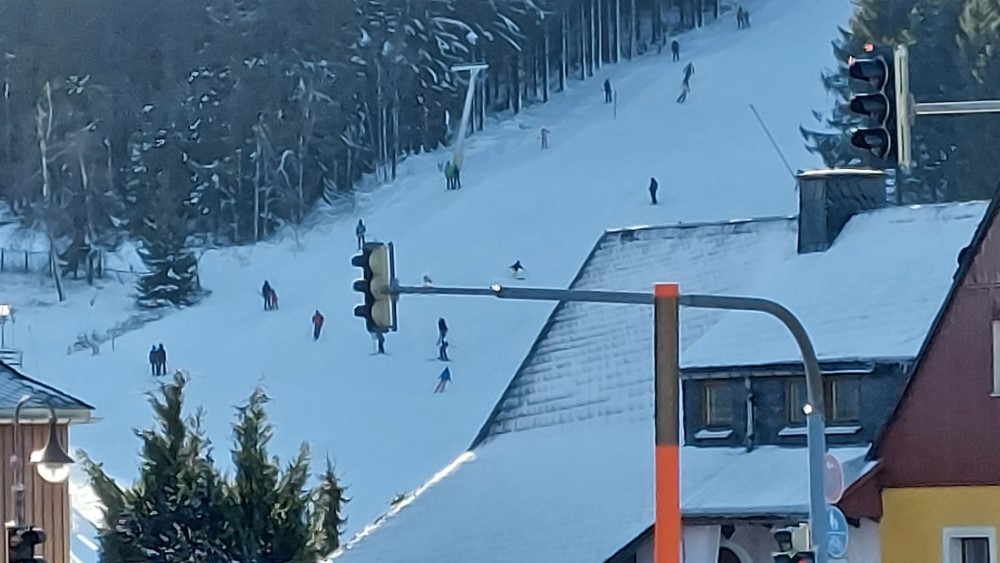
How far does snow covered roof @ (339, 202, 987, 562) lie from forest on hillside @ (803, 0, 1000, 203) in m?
37.2

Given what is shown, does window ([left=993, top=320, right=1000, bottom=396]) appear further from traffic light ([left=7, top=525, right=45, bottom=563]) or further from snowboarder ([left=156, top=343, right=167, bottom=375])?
snowboarder ([left=156, top=343, right=167, bottom=375])

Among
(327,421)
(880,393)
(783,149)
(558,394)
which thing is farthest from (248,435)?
(783,149)

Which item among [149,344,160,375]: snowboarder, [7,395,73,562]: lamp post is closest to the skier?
[149,344,160,375]: snowboarder

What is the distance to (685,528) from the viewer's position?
37094 millimetres

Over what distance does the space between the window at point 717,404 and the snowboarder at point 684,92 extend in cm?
8124

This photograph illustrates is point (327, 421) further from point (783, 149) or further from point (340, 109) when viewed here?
point (340, 109)

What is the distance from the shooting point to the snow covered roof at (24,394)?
113 ft

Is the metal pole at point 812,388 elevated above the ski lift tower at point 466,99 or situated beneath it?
situated beneath

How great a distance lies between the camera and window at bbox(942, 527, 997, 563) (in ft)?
116

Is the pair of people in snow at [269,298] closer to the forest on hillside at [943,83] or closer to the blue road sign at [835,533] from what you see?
the forest on hillside at [943,83]

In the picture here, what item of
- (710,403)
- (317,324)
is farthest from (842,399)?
(317,324)

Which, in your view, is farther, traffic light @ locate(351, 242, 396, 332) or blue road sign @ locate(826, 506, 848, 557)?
blue road sign @ locate(826, 506, 848, 557)

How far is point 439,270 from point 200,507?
50.1 metres

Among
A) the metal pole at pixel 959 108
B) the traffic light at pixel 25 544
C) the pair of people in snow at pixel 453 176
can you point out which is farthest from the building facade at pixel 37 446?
the pair of people in snow at pixel 453 176
